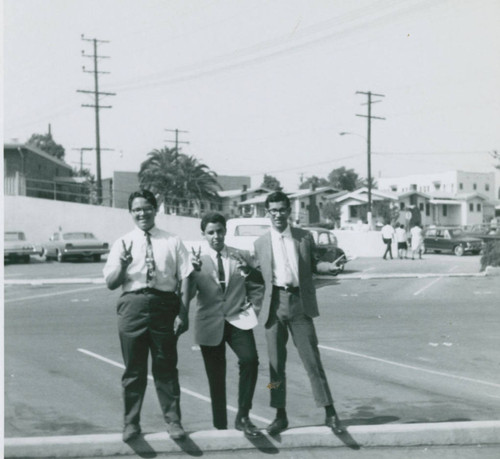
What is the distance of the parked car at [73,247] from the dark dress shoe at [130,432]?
24235mm

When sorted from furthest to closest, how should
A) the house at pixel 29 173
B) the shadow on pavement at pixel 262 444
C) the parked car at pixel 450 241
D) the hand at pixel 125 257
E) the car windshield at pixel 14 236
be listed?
the house at pixel 29 173
the parked car at pixel 450 241
the car windshield at pixel 14 236
the shadow on pavement at pixel 262 444
the hand at pixel 125 257

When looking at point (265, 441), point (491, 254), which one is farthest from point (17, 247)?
point (265, 441)

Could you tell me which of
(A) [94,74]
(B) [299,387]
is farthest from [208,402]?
(A) [94,74]

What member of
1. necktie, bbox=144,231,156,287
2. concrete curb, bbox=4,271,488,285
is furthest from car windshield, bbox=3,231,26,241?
necktie, bbox=144,231,156,287

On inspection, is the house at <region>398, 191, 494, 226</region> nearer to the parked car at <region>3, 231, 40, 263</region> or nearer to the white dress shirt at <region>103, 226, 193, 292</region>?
the parked car at <region>3, 231, 40, 263</region>

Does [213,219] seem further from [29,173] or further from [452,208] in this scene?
[452,208]

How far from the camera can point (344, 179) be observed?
6028cm

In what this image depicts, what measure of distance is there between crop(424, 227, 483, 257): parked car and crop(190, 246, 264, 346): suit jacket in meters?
28.9

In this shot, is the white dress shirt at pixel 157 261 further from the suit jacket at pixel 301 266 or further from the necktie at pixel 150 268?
the suit jacket at pixel 301 266

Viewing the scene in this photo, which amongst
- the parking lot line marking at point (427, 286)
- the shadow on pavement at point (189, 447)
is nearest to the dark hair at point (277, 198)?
the shadow on pavement at point (189, 447)

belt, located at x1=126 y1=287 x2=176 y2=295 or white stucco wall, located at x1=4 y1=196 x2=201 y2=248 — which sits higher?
white stucco wall, located at x1=4 y1=196 x2=201 y2=248

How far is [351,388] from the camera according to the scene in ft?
24.5

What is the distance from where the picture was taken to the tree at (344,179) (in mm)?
59484

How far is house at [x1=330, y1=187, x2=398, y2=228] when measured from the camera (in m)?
49.4
